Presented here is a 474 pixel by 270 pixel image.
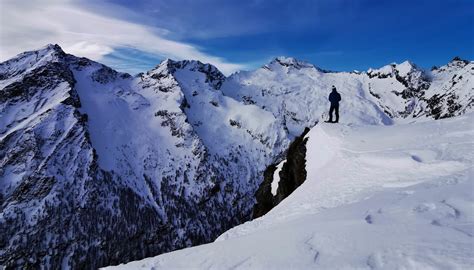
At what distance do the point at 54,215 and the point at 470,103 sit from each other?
186 m

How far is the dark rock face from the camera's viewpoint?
37.6 m

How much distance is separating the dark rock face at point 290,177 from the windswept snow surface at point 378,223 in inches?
582

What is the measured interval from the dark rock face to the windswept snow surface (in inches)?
582

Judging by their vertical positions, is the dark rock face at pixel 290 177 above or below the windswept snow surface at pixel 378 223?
below

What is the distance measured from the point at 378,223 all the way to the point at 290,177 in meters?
30.8

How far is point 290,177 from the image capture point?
137 feet

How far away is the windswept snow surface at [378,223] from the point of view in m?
8.70

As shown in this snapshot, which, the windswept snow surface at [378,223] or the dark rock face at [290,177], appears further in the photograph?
the dark rock face at [290,177]

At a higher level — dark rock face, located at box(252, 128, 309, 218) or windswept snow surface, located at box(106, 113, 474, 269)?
windswept snow surface, located at box(106, 113, 474, 269)

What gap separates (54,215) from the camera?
16838 cm

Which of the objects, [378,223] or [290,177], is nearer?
[378,223]

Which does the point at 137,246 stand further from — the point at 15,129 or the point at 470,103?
the point at 470,103

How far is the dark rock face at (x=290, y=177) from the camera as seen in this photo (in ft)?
123

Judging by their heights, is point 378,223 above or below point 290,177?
above
